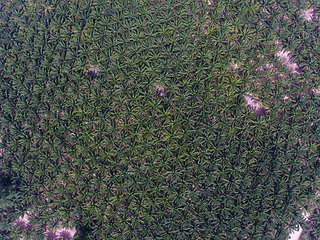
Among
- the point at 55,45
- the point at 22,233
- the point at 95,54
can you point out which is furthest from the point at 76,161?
the point at 55,45

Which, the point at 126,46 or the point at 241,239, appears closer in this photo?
the point at 241,239

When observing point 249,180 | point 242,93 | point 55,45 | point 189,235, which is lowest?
point 189,235

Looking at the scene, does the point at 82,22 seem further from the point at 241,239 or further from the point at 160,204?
the point at 241,239

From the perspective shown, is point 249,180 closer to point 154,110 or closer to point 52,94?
point 154,110

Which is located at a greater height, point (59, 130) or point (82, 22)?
point (82, 22)

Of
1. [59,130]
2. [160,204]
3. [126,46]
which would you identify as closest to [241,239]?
[160,204]

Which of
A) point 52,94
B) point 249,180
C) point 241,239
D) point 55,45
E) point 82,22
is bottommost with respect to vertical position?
point 241,239
